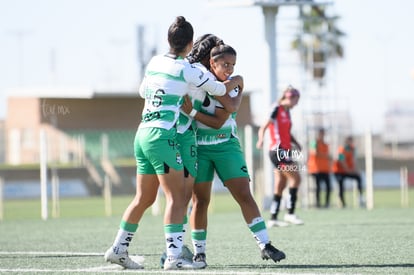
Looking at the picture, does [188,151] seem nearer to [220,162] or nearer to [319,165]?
[220,162]

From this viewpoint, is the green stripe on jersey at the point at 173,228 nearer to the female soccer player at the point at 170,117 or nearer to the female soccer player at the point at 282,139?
the female soccer player at the point at 170,117

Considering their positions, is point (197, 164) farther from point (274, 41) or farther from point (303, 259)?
point (274, 41)

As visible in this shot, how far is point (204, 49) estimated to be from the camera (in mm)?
9102

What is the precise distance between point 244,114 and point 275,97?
27.1 m

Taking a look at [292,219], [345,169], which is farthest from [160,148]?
[345,169]

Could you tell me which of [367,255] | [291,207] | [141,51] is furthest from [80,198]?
[367,255]

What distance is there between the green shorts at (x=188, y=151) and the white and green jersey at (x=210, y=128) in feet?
0.89

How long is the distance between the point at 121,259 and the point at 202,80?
173 cm

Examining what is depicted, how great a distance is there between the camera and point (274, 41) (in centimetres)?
2314

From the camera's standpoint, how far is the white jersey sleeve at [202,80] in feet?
27.7

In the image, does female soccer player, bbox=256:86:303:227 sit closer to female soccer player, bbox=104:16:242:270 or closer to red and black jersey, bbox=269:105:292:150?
red and black jersey, bbox=269:105:292:150

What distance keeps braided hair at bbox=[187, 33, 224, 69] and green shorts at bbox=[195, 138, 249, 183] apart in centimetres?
75

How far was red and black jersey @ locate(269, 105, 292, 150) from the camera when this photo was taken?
1508 cm

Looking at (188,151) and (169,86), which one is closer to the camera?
(169,86)
